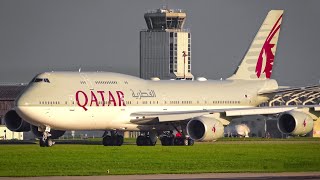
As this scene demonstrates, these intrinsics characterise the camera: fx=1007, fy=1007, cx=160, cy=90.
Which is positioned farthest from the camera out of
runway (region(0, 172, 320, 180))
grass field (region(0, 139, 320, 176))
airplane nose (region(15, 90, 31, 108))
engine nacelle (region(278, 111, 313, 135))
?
airplane nose (region(15, 90, 31, 108))

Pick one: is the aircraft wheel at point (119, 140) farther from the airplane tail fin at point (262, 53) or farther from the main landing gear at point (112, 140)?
the airplane tail fin at point (262, 53)

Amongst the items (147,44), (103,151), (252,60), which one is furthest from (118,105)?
(147,44)

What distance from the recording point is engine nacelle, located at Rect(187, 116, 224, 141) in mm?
79062

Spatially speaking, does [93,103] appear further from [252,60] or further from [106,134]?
[252,60]

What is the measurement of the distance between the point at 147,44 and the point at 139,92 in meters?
85.3

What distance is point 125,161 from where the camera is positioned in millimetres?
61781

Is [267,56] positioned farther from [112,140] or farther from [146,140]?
[112,140]

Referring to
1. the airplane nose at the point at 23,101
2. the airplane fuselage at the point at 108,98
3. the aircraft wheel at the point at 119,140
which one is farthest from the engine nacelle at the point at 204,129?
the airplane nose at the point at 23,101

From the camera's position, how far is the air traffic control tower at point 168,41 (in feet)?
545

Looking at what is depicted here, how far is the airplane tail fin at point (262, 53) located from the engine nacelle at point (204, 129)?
51.3 feet

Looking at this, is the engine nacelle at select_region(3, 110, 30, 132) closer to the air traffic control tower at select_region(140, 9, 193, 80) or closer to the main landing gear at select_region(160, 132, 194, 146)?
the main landing gear at select_region(160, 132, 194, 146)

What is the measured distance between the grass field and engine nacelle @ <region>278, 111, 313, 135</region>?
1.40m

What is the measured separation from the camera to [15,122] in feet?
286

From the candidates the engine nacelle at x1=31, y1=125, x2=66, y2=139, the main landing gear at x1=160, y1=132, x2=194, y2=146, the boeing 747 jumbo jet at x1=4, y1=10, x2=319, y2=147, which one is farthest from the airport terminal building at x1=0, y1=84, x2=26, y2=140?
the main landing gear at x1=160, y1=132, x2=194, y2=146
